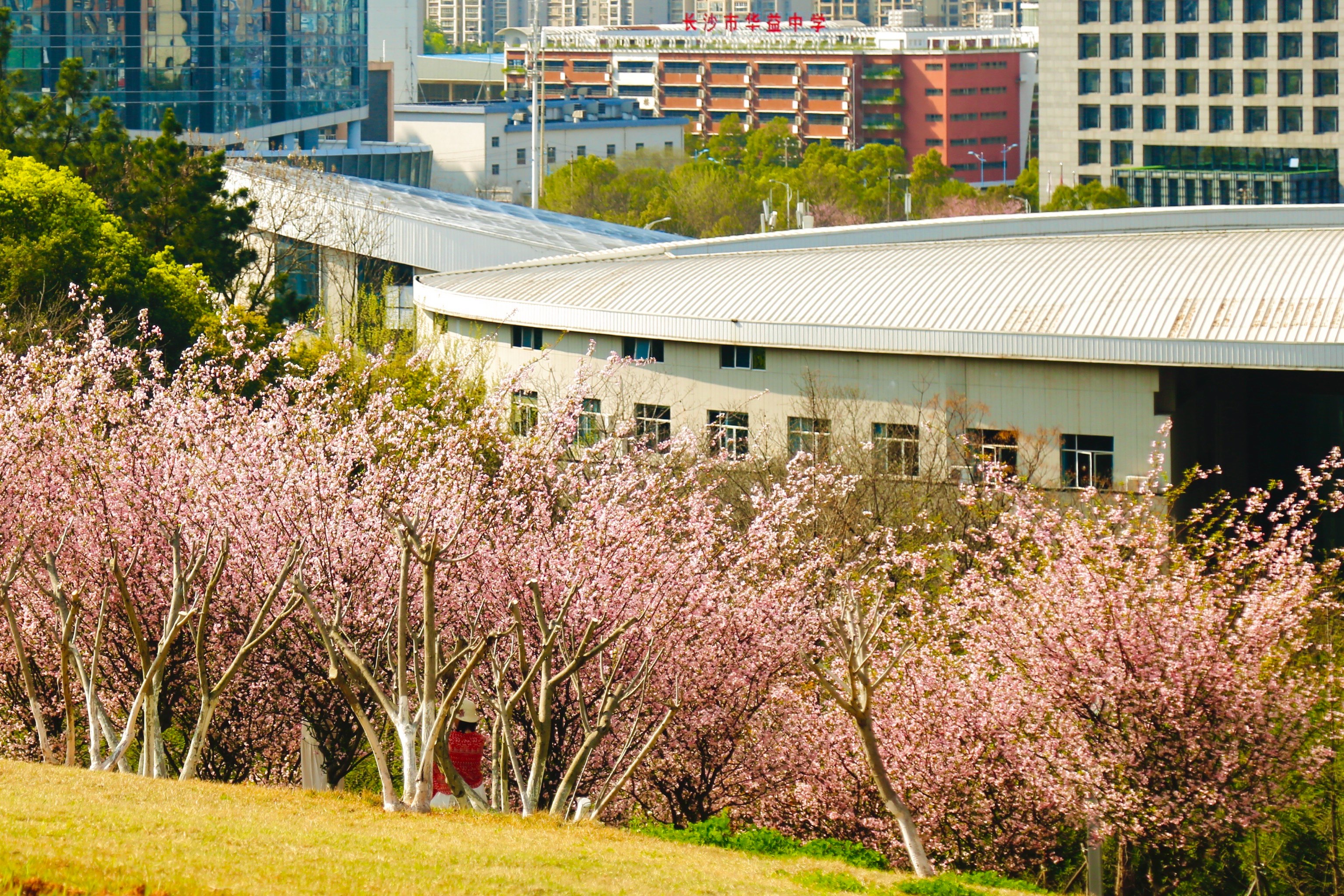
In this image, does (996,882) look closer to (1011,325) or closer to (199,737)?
(199,737)

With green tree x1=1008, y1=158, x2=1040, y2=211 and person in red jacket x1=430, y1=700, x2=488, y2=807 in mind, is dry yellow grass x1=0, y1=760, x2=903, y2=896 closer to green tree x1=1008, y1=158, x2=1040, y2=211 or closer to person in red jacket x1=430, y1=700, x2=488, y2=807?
person in red jacket x1=430, y1=700, x2=488, y2=807

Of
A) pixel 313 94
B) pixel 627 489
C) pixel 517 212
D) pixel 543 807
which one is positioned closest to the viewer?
pixel 543 807

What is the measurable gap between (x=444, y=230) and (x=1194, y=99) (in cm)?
6484

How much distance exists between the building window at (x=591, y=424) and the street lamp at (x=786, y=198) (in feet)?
200

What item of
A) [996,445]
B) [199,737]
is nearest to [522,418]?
[996,445]

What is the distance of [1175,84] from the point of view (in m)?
114

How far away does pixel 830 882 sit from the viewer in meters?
19.3

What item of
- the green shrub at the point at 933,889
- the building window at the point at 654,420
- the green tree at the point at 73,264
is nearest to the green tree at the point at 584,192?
the green tree at the point at 73,264

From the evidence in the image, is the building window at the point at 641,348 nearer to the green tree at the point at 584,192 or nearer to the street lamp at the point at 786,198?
the street lamp at the point at 786,198

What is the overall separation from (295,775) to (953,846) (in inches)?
447

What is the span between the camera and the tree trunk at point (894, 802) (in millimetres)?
19469

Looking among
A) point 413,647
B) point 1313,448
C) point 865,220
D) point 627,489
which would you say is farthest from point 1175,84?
point 413,647

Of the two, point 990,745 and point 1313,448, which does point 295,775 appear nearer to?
point 990,745

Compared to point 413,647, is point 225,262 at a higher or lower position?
higher
